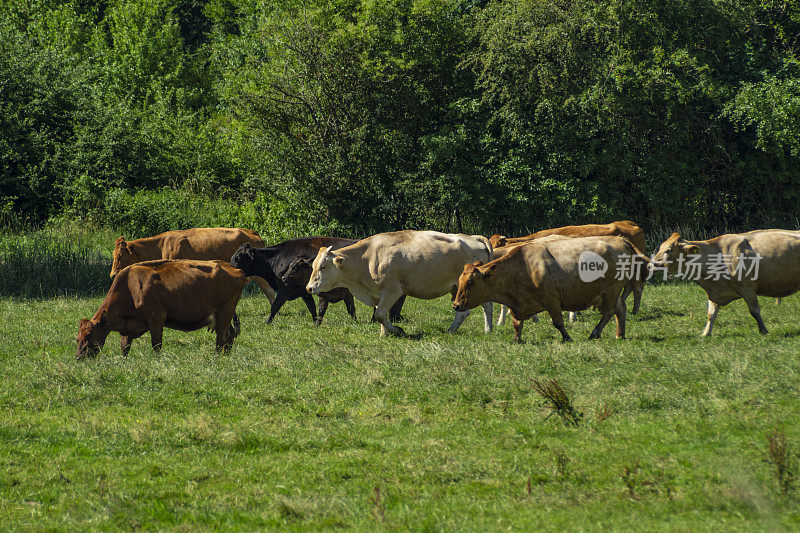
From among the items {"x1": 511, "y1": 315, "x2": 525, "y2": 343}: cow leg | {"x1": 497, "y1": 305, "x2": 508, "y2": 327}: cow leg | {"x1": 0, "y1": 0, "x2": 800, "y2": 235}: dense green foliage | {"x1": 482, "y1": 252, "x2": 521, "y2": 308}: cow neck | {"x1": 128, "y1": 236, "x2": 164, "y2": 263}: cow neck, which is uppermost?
{"x1": 0, "y1": 0, "x2": 800, "y2": 235}: dense green foliage

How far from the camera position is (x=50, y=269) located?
2447 cm

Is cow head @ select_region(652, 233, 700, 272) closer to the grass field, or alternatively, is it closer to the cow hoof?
the grass field

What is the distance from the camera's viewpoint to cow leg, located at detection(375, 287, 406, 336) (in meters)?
15.5

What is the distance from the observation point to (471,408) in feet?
33.9

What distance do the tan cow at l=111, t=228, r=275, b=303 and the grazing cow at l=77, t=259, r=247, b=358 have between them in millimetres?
7009

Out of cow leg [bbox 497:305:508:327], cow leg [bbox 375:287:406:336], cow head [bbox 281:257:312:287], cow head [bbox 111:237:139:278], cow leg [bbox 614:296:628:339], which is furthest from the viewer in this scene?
cow head [bbox 111:237:139:278]

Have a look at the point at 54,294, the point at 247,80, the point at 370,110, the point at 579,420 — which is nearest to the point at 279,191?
the point at 370,110

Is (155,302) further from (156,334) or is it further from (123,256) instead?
(123,256)

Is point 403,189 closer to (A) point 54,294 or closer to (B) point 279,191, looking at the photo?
(B) point 279,191

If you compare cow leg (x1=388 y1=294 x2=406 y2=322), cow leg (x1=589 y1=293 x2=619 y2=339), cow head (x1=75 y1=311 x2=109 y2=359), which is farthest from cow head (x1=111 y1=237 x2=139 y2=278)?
cow leg (x1=589 y1=293 x2=619 y2=339)

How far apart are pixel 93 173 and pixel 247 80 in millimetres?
7782

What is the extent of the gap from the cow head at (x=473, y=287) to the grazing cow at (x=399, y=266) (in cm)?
148

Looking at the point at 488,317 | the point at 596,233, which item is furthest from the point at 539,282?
the point at 596,233

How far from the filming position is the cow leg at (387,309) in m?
15.5
